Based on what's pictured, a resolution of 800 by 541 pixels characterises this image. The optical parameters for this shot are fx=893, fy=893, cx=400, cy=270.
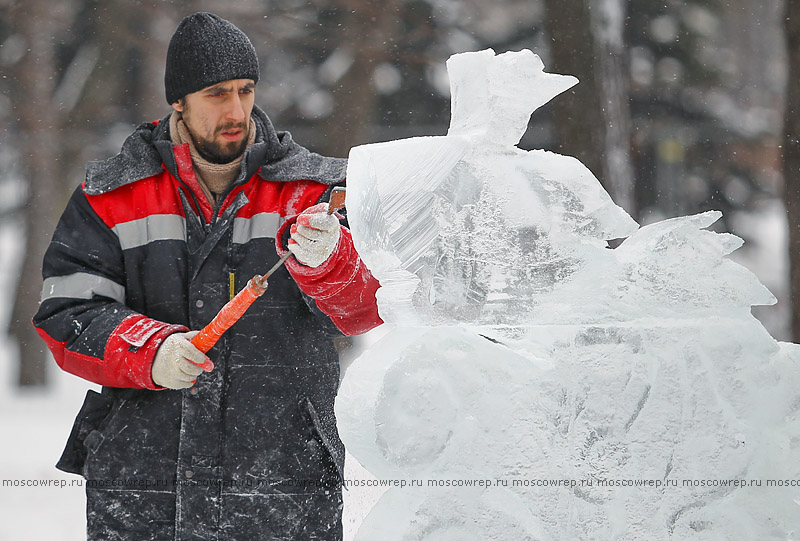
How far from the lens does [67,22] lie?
28.5 feet

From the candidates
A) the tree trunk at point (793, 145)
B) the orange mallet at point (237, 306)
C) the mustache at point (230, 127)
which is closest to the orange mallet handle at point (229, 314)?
the orange mallet at point (237, 306)

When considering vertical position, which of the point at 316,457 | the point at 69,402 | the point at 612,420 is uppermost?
the point at 612,420

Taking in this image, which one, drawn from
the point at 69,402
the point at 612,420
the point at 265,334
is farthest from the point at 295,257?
the point at 69,402

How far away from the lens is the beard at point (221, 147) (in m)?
2.35

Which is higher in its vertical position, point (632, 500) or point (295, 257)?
point (295, 257)

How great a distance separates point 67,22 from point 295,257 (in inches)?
303

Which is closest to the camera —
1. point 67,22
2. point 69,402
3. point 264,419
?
point 264,419

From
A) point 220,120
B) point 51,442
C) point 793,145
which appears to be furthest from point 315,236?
point 51,442

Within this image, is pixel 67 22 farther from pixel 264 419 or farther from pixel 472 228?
pixel 472 228

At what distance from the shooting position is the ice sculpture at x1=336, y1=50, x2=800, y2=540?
1.54 m

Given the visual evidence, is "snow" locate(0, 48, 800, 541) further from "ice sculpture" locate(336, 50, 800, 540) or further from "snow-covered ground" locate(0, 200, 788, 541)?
"snow-covered ground" locate(0, 200, 788, 541)

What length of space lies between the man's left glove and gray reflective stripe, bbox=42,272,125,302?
62 centimetres

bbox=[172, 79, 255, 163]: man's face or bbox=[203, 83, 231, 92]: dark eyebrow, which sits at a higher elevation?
bbox=[203, 83, 231, 92]: dark eyebrow

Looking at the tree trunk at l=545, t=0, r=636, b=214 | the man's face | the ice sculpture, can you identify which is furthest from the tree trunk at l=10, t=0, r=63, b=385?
the ice sculpture
